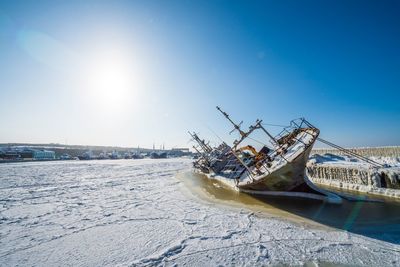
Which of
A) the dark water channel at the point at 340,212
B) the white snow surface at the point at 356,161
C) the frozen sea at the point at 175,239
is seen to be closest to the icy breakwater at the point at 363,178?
the white snow surface at the point at 356,161

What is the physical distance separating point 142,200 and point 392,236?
32.2 feet

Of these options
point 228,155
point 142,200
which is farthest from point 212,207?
point 228,155

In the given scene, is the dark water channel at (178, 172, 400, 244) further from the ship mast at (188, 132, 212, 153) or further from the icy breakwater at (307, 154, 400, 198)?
the ship mast at (188, 132, 212, 153)

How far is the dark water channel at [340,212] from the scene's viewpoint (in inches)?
265

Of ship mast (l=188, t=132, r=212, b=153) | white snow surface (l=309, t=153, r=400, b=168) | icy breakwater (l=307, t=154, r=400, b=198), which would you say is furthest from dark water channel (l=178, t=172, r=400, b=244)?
ship mast (l=188, t=132, r=212, b=153)

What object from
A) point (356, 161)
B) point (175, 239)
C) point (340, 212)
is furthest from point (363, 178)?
point (175, 239)

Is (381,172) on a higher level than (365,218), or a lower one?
higher

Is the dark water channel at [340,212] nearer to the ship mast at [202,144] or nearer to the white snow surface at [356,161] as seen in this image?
the white snow surface at [356,161]

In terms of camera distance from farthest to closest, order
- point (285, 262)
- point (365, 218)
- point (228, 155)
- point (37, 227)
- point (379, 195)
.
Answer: point (228, 155)
point (379, 195)
point (365, 218)
point (37, 227)
point (285, 262)

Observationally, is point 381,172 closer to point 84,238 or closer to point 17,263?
point 84,238

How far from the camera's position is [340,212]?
8.73 meters

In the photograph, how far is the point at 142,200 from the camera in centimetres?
1096

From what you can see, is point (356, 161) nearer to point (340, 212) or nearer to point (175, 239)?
point (340, 212)

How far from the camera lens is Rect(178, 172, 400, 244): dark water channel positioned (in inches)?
265
